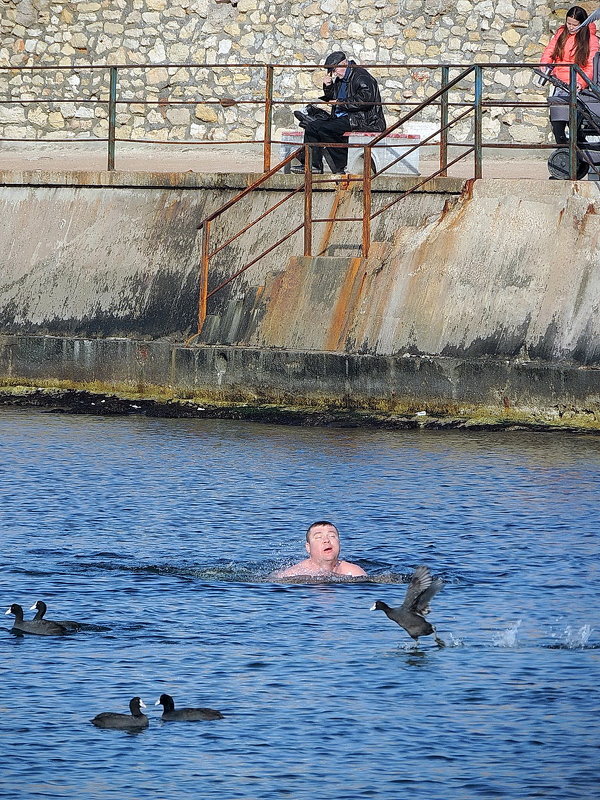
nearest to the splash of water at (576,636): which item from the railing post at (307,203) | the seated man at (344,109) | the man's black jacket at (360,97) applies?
the railing post at (307,203)

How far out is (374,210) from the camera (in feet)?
71.6

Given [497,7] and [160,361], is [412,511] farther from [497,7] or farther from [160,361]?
[497,7]

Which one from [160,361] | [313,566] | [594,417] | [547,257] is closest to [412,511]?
[313,566]

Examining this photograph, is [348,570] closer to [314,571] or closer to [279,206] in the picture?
[314,571]

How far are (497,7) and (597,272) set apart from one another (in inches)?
374

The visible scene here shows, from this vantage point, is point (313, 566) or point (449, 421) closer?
point (313, 566)

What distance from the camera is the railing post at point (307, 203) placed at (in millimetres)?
21266

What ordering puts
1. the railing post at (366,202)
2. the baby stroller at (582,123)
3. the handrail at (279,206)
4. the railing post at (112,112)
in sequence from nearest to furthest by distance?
the baby stroller at (582,123) < the railing post at (366,202) < the handrail at (279,206) < the railing post at (112,112)

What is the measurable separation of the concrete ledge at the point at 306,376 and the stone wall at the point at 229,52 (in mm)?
6651

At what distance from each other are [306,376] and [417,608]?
31.0ft

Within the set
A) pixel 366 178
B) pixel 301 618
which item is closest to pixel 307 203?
pixel 366 178

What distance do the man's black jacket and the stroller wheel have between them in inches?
96.1

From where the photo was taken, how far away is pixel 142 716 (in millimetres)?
9594

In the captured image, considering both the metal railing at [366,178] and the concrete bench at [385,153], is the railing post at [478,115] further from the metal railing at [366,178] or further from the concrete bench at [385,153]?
the concrete bench at [385,153]
